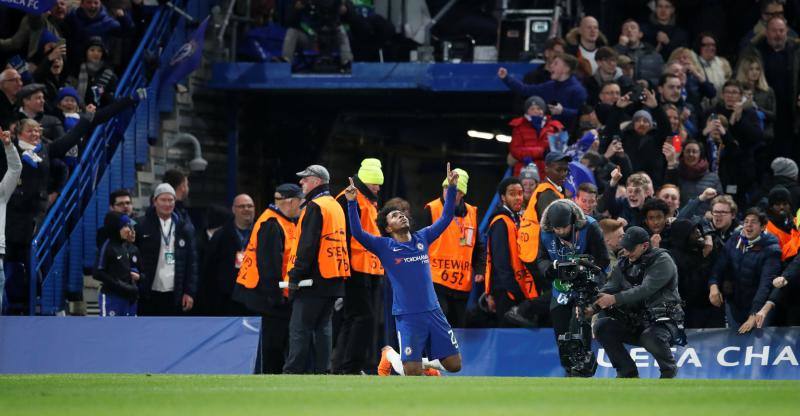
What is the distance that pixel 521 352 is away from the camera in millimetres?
16219

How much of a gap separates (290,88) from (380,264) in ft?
24.1

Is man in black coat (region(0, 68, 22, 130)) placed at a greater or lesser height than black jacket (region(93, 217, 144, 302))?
greater

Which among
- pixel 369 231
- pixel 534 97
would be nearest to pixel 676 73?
pixel 534 97

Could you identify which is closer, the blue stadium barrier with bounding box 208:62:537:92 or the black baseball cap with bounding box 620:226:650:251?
the black baseball cap with bounding box 620:226:650:251

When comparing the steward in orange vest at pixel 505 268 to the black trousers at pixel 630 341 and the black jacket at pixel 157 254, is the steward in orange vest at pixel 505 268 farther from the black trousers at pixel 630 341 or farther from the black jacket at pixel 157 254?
the black jacket at pixel 157 254

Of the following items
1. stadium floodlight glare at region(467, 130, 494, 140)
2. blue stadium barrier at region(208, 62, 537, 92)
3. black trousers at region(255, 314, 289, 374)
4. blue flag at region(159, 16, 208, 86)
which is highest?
blue flag at region(159, 16, 208, 86)

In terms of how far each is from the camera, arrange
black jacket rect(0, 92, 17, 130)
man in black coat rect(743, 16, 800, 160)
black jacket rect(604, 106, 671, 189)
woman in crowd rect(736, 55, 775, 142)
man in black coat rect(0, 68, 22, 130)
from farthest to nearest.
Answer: man in black coat rect(743, 16, 800, 160)
woman in crowd rect(736, 55, 775, 142)
black jacket rect(604, 106, 671, 189)
man in black coat rect(0, 68, 22, 130)
black jacket rect(0, 92, 17, 130)

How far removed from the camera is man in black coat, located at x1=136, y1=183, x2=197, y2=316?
17.3 meters

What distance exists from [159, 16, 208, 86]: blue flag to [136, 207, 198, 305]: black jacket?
4203mm

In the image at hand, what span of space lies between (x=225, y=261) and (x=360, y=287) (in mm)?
2537

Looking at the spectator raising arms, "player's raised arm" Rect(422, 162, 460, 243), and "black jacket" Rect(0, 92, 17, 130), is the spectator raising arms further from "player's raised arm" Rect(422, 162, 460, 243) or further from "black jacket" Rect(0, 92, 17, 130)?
"black jacket" Rect(0, 92, 17, 130)

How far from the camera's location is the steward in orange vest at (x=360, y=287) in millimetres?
15422

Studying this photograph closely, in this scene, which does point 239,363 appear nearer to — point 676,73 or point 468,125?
point 676,73

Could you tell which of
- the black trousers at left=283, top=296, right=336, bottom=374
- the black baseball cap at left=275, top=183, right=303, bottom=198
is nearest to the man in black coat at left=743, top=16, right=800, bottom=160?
the black baseball cap at left=275, top=183, right=303, bottom=198
